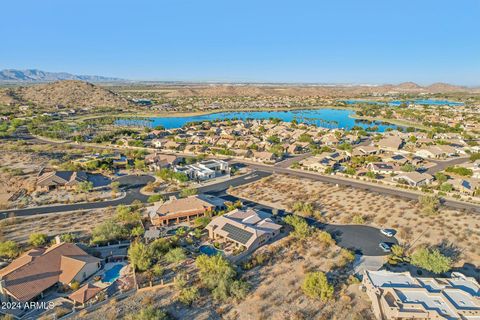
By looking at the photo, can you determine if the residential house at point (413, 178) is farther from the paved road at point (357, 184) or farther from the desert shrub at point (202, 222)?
the desert shrub at point (202, 222)

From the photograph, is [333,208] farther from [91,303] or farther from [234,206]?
[91,303]

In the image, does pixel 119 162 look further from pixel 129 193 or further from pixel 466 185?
pixel 466 185

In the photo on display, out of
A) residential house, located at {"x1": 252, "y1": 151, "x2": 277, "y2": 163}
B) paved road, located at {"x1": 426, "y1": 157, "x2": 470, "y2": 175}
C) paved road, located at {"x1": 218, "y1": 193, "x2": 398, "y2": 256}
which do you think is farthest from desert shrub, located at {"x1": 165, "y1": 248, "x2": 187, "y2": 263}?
paved road, located at {"x1": 426, "y1": 157, "x2": 470, "y2": 175}

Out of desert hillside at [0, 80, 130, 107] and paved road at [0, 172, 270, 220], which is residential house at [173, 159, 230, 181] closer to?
paved road at [0, 172, 270, 220]

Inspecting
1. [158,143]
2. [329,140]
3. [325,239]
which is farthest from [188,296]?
[329,140]

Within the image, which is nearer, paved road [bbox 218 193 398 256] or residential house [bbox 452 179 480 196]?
paved road [bbox 218 193 398 256]

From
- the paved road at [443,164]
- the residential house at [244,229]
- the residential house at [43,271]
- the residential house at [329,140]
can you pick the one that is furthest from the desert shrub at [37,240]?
the residential house at [329,140]
